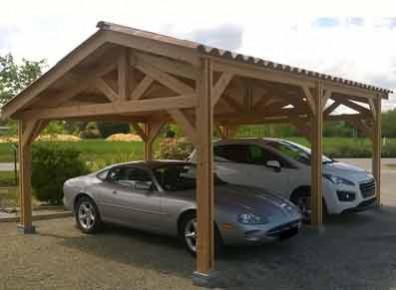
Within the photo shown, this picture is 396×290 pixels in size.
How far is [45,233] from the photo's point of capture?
947 centimetres

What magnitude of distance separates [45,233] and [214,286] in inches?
182

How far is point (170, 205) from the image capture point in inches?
303

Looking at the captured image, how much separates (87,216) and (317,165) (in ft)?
14.6

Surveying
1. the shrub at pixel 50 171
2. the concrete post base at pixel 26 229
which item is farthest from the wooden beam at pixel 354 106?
the concrete post base at pixel 26 229

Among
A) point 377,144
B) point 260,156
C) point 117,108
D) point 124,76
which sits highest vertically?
point 124,76

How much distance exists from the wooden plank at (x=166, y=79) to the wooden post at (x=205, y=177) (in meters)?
0.36

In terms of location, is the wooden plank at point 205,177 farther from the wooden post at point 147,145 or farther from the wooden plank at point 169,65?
the wooden post at point 147,145

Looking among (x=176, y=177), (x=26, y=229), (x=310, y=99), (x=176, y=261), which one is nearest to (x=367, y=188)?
(x=310, y=99)

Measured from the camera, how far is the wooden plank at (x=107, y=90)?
7.91 meters

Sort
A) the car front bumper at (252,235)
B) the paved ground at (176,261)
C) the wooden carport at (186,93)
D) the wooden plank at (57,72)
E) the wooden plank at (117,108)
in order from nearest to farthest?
1. the paved ground at (176,261)
2. the wooden carport at (186,93)
3. the wooden plank at (117,108)
4. the car front bumper at (252,235)
5. the wooden plank at (57,72)

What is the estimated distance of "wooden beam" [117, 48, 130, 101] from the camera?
767cm

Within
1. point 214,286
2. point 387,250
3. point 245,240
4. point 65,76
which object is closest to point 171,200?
point 245,240

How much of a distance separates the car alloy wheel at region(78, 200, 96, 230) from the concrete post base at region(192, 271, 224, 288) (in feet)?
11.4

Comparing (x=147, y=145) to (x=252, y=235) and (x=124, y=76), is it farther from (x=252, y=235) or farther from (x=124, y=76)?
(x=252, y=235)
